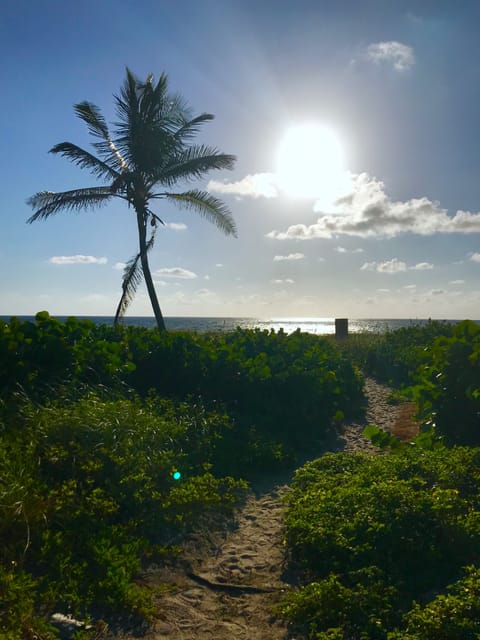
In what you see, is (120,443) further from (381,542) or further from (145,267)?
(145,267)

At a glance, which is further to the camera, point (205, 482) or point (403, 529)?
point (205, 482)

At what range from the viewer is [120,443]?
17.7ft

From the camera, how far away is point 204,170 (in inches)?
648

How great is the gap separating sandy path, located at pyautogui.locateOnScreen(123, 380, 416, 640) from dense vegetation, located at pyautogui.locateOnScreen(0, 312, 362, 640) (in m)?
0.24

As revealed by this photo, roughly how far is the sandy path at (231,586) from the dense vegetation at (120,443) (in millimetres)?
236

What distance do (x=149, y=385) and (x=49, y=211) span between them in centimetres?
926

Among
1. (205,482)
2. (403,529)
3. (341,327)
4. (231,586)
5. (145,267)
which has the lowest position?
(231,586)

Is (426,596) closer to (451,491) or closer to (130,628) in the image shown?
(451,491)

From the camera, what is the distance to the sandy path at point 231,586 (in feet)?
11.5

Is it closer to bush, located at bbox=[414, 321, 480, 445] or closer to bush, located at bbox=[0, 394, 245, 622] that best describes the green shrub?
bush, located at bbox=[414, 321, 480, 445]

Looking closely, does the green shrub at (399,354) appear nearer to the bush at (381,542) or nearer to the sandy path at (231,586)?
the bush at (381,542)

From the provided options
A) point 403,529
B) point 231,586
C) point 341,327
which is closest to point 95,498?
point 231,586

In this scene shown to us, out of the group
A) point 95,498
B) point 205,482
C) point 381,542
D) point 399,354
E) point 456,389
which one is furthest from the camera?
point 399,354

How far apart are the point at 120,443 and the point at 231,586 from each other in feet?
6.30
